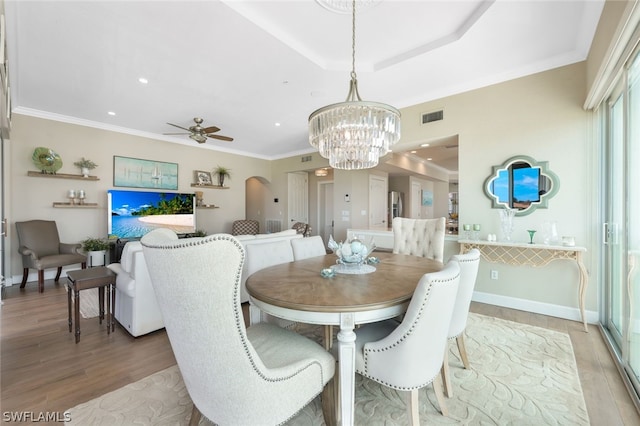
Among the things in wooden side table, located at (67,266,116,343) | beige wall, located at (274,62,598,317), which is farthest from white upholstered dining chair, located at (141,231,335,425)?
beige wall, located at (274,62,598,317)

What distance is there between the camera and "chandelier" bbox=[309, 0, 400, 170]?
2.15 meters

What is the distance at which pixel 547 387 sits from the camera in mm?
1831

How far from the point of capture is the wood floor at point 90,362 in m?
1.69

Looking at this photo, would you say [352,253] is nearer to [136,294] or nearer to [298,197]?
[136,294]

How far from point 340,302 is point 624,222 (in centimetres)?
242

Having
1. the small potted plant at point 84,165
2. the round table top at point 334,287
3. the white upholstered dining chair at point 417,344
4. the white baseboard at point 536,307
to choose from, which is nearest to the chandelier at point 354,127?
the round table top at point 334,287

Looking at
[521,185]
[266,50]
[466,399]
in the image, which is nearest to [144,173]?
[266,50]

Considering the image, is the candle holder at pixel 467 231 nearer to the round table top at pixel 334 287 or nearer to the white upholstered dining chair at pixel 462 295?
the round table top at pixel 334 287

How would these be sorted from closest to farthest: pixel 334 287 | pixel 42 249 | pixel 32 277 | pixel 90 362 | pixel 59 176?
pixel 334 287, pixel 90 362, pixel 42 249, pixel 32 277, pixel 59 176

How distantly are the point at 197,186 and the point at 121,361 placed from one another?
15.6ft

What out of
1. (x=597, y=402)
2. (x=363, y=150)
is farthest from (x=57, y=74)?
(x=597, y=402)

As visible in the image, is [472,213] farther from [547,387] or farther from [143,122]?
[143,122]

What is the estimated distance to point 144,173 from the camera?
18.2 ft

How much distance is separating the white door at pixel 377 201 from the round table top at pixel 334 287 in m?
4.64
